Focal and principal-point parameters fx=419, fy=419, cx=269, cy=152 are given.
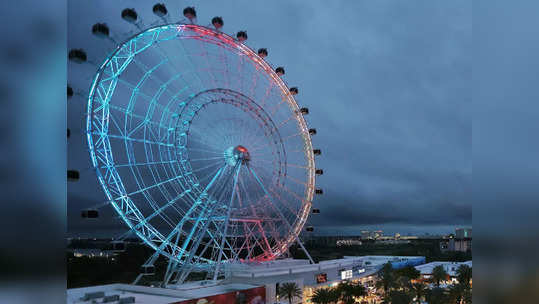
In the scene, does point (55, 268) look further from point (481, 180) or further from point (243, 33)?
point (243, 33)

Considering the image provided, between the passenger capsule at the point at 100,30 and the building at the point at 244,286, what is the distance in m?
12.1

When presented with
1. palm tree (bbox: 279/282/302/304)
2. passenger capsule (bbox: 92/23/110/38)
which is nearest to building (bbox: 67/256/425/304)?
palm tree (bbox: 279/282/302/304)

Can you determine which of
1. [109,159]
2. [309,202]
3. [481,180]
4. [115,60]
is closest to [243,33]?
[115,60]

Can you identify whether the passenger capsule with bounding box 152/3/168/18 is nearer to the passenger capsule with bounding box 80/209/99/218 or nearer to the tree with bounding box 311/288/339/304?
the passenger capsule with bounding box 80/209/99/218

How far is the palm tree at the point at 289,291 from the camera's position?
26703mm

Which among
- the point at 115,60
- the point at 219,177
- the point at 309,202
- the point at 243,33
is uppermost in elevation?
the point at 243,33

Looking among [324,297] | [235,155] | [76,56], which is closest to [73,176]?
[76,56]

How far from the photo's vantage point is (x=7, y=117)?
2.07m

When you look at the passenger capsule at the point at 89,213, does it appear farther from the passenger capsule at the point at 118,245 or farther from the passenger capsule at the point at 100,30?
the passenger capsule at the point at 100,30

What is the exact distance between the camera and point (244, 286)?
81.6ft

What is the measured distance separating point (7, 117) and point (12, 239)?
0.60 metres

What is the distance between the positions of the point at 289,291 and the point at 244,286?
3.40 m

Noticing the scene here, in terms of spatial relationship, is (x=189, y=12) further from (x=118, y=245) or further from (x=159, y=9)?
(x=118, y=245)

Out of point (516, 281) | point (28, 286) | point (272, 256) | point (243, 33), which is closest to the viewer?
point (28, 286)
